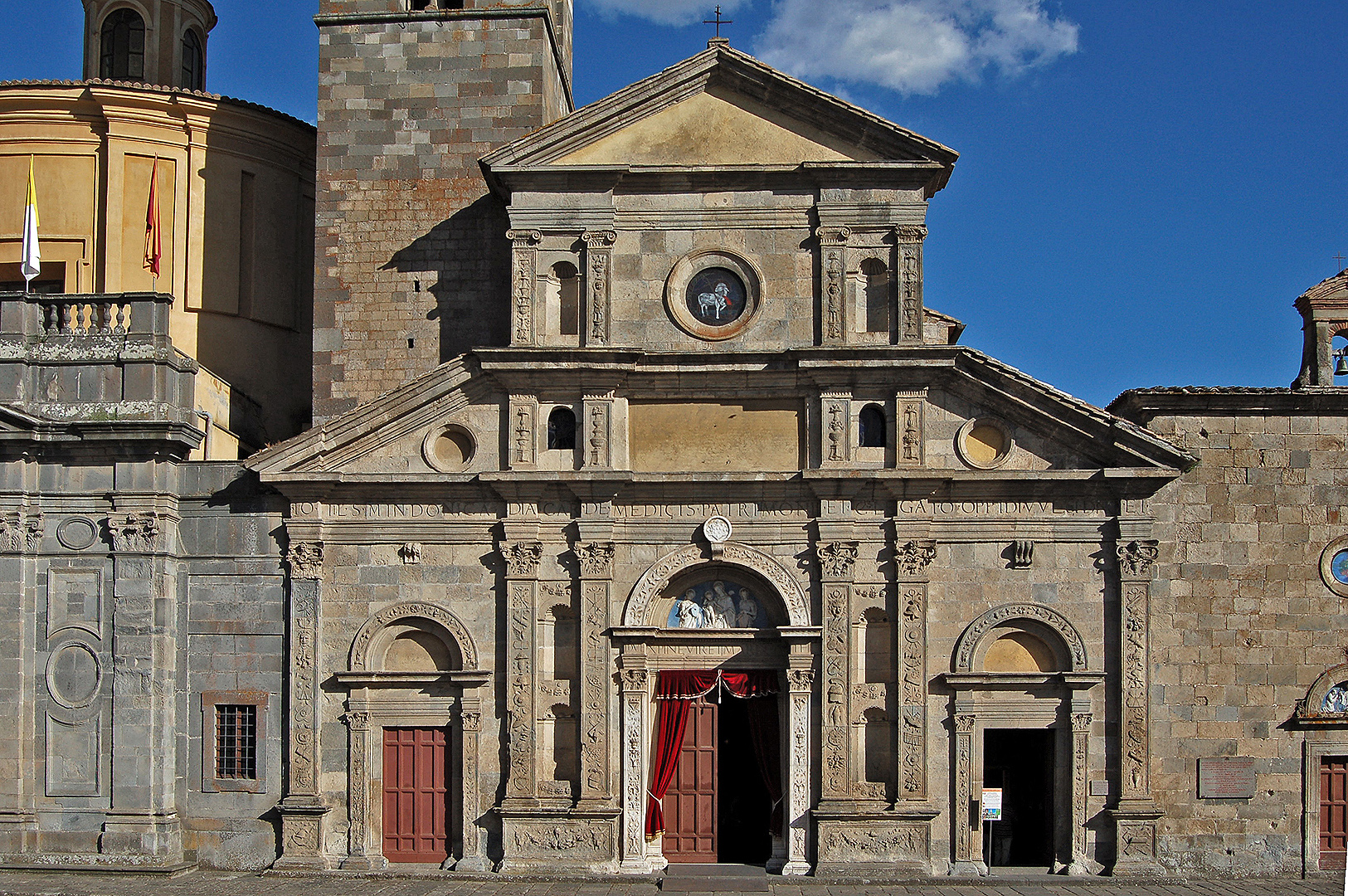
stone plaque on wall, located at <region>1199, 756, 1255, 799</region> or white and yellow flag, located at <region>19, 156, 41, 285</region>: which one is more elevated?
white and yellow flag, located at <region>19, 156, 41, 285</region>

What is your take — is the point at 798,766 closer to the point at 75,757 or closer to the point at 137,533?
the point at 137,533

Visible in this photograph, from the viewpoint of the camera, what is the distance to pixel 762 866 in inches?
826

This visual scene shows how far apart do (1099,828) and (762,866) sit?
5.36 meters

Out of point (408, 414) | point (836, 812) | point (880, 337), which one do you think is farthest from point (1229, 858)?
point (408, 414)

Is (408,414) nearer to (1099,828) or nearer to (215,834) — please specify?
(215,834)

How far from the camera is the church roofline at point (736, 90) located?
70.5 ft

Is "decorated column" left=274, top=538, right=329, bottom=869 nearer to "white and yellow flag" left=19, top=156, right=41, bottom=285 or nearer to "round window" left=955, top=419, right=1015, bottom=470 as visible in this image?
"white and yellow flag" left=19, top=156, right=41, bottom=285

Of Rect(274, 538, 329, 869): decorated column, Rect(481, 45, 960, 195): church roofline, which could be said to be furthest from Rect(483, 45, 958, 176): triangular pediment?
Rect(274, 538, 329, 869): decorated column

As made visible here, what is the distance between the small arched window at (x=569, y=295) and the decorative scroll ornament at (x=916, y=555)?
645 cm

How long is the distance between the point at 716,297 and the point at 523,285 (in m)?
3.22

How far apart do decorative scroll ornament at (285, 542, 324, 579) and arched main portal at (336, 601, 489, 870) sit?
1215 mm

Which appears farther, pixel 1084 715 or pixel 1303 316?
pixel 1303 316

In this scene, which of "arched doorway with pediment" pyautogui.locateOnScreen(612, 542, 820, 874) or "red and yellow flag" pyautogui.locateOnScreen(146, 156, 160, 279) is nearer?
"arched doorway with pediment" pyautogui.locateOnScreen(612, 542, 820, 874)

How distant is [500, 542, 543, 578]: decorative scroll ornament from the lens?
2106 centimetres
